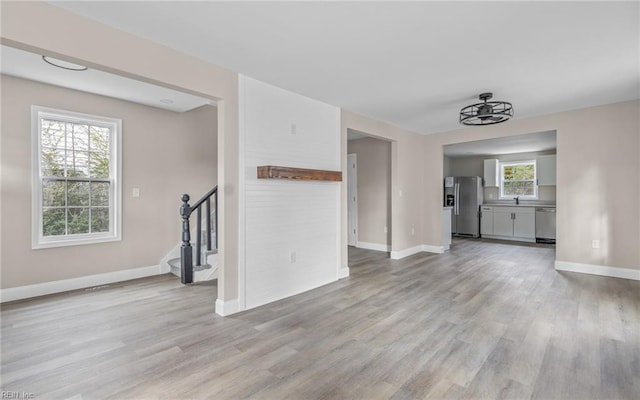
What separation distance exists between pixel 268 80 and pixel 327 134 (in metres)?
1.16

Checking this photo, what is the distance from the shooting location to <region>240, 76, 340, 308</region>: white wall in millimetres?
3316

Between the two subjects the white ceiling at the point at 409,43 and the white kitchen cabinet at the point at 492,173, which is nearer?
the white ceiling at the point at 409,43

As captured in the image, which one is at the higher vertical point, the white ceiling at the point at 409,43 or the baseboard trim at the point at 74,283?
the white ceiling at the point at 409,43

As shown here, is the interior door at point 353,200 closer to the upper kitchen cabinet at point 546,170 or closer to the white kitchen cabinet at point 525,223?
the white kitchen cabinet at point 525,223

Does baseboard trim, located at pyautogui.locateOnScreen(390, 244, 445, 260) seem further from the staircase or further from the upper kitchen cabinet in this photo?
the upper kitchen cabinet

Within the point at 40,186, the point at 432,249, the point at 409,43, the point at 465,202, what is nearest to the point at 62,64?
the point at 40,186

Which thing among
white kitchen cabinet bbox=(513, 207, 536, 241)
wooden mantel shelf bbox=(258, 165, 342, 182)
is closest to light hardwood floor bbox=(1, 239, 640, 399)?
wooden mantel shelf bbox=(258, 165, 342, 182)

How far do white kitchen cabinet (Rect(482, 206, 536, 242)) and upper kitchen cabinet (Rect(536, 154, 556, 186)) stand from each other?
75cm

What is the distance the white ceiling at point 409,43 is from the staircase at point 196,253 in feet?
6.15

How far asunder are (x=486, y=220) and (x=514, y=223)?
678 mm

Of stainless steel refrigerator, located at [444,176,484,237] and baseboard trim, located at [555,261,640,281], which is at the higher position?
stainless steel refrigerator, located at [444,176,484,237]

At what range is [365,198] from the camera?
678cm

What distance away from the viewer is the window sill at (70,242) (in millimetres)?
3622

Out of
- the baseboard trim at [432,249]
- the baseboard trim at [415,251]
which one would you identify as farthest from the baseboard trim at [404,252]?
the baseboard trim at [432,249]
